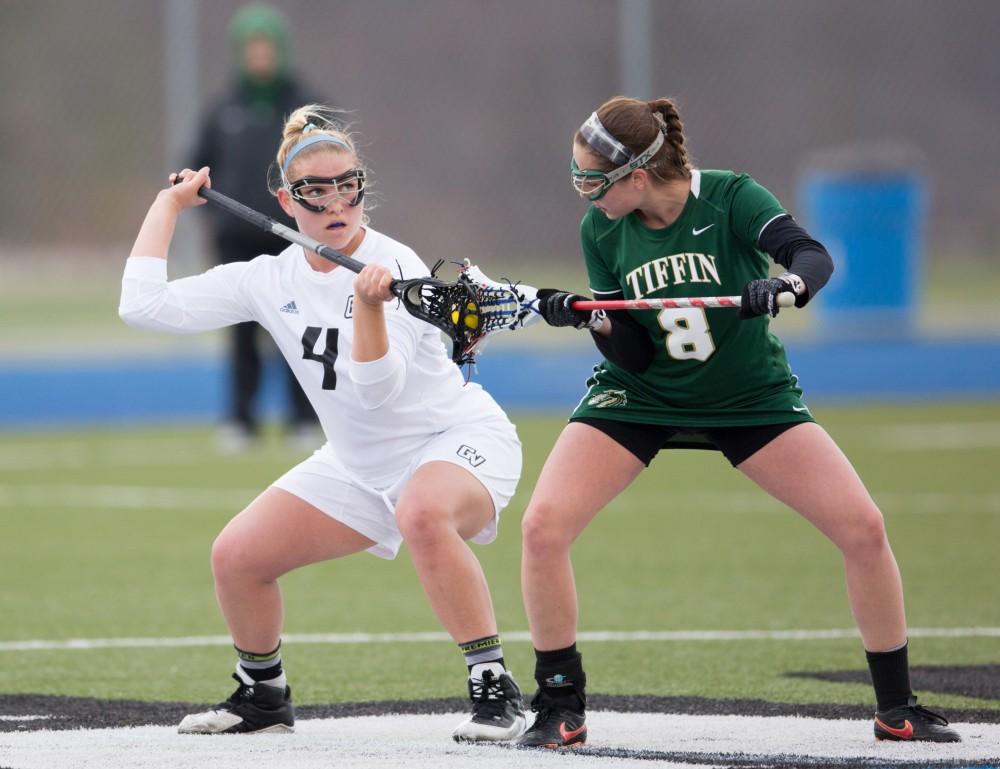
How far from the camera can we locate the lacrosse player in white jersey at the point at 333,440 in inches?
192

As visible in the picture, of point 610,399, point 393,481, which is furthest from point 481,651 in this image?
point 610,399

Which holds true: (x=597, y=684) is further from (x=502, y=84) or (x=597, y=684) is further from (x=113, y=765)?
(x=502, y=84)

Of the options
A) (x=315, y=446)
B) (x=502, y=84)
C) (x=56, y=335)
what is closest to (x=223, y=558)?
(x=315, y=446)

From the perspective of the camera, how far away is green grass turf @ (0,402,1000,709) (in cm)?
592

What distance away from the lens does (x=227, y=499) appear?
32.6ft

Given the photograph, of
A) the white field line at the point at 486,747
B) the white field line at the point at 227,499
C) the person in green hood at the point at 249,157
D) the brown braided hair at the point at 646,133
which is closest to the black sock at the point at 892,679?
the white field line at the point at 486,747

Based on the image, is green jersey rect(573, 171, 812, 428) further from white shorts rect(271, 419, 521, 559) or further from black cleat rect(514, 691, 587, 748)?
black cleat rect(514, 691, 587, 748)

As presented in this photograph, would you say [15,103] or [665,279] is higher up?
[15,103]

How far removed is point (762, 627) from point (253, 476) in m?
4.71

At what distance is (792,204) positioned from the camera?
16953 mm

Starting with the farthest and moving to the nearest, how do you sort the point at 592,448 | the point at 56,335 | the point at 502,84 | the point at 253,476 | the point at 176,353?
1. the point at 56,335
2. the point at 502,84
3. the point at 176,353
4. the point at 253,476
5. the point at 592,448

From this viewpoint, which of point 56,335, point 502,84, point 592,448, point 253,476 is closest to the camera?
point 592,448

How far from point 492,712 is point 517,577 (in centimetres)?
307

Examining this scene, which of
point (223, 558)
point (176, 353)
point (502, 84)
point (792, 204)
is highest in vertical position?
point (502, 84)
